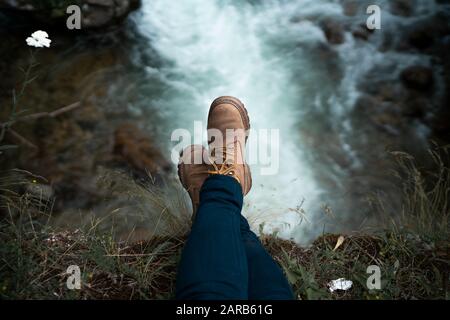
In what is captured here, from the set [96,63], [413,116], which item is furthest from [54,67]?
[413,116]

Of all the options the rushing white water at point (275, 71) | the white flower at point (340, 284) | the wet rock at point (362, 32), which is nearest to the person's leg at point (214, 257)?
the white flower at point (340, 284)

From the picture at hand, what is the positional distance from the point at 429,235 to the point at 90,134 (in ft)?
6.67

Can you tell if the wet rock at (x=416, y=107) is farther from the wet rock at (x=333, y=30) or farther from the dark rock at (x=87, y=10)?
the dark rock at (x=87, y=10)

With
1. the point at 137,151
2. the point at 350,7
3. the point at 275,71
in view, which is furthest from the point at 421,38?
the point at 137,151

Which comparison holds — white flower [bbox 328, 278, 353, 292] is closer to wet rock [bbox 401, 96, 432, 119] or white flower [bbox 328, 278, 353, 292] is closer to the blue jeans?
the blue jeans

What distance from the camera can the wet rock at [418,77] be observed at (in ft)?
10.3

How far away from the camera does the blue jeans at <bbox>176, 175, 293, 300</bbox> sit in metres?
1.09

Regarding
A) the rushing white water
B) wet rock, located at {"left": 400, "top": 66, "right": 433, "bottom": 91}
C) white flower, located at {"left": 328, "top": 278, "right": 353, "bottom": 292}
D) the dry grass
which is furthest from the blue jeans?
wet rock, located at {"left": 400, "top": 66, "right": 433, "bottom": 91}

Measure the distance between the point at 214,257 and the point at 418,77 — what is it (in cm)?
261

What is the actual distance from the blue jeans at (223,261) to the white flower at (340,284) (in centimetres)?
30

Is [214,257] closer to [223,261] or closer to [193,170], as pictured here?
[223,261]

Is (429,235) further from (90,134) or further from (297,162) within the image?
(90,134)

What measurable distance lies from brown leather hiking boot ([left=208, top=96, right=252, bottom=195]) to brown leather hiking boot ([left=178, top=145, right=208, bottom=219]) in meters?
0.05

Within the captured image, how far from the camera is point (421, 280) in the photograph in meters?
1.46
